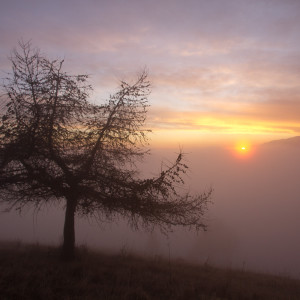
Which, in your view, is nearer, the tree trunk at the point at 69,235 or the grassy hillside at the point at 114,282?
the grassy hillside at the point at 114,282

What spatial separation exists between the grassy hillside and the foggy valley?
2015mm

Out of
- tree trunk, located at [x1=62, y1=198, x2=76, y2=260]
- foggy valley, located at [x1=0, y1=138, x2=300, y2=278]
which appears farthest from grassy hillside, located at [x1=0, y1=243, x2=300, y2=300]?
foggy valley, located at [x1=0, y1=138, x2=300, y2=278]

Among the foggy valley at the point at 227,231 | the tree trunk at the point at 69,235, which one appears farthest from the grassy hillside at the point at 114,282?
the foggy valley at the point at 227,231

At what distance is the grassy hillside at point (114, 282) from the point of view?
18.1ft

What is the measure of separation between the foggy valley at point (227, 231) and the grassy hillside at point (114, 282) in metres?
2.01

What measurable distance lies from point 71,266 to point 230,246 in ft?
184

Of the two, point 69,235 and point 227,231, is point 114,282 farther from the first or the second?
point 227,231

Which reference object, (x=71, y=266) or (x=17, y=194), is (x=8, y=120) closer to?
(x=17, y=194)

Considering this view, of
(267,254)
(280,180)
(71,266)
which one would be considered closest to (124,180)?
(71,266)

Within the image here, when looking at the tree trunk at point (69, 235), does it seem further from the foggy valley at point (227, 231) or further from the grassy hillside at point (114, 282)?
the foggy valley at point (227, 231)

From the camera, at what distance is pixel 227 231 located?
201 ft

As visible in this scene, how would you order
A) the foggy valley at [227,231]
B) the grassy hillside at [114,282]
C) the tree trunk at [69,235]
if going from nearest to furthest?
the grassy hillside at [114,282] → the tree trunk at [69,235] → the foggy valley at [227,231]

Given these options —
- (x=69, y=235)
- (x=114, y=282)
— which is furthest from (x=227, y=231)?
(x=114, y=282)

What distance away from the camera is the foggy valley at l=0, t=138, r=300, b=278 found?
36044mm
